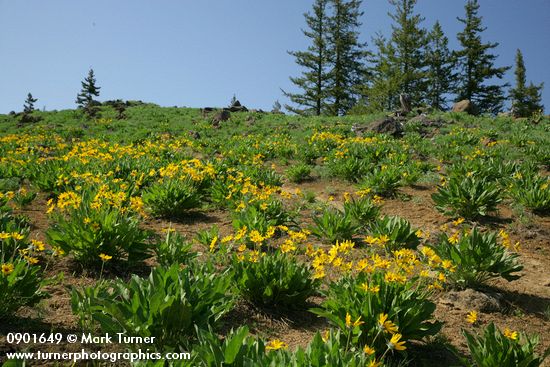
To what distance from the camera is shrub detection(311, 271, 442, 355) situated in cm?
324

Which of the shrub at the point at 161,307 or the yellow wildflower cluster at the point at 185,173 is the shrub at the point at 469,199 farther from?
the shrub at the point at 161,307

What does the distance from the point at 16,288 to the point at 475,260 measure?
15.8 feet

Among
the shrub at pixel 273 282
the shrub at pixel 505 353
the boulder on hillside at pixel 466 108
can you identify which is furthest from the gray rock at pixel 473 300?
the boulder on hillside at pixel 466 108

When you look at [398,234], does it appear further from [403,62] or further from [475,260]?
[403,62]

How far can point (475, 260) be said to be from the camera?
4.56 meters

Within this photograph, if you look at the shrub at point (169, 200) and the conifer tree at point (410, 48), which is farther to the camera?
the conifer tree at point (410, 48)

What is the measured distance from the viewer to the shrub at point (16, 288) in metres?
3.15

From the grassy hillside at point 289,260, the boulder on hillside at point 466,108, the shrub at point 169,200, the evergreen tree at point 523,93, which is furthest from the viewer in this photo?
the evergreen tree at point 523,93

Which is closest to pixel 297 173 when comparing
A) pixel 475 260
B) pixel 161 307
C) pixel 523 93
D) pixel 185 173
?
pixel 185 173

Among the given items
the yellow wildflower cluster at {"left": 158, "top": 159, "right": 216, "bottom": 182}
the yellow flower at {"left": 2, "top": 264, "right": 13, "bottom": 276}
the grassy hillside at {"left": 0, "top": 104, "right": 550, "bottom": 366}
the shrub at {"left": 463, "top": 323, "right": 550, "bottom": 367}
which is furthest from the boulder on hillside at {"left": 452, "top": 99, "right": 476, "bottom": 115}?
the yellow flower at {"left": 2, "top": 264, "right": 13, "bottom": 276}

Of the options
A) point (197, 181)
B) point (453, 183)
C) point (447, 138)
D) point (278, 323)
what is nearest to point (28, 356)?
point (278, 323)

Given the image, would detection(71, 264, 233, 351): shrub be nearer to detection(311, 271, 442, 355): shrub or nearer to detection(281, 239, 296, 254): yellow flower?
detection(281, 239, 296, 254): yellow flower

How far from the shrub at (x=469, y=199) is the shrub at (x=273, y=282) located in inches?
165

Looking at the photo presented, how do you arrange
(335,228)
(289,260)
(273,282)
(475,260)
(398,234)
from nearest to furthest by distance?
1. (273,282)
2. (289,260)
3. (475,260)
4. (398,234)
5. (335,228)
